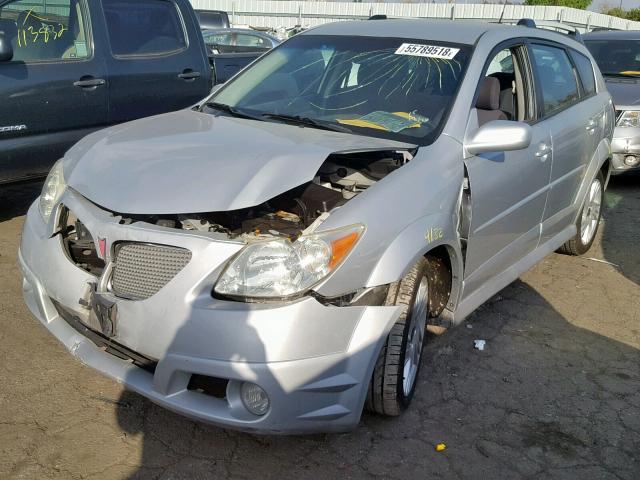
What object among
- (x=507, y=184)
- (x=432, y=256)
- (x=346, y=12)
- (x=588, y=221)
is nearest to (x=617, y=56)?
(x=588, y=221)

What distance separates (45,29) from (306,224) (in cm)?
343

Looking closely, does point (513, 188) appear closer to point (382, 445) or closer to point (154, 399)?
point (382, 445)

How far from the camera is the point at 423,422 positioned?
3.17 m

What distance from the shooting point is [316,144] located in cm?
317

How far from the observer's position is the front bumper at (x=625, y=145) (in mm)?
7465

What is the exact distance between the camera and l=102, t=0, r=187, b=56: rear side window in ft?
18.7

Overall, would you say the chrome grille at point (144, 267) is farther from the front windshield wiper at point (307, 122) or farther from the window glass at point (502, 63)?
the window glass at point (502, 63)

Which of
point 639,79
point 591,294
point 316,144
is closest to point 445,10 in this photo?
point 639,79

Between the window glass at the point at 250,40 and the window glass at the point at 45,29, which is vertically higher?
the window glass at the point at 45,29

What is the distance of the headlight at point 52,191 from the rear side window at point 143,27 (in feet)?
8.49

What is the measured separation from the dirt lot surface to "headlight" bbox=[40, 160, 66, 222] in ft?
2.50

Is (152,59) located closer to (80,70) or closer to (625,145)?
(80,70)

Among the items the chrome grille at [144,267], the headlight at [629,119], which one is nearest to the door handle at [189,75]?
the chrome grille at [144,267]

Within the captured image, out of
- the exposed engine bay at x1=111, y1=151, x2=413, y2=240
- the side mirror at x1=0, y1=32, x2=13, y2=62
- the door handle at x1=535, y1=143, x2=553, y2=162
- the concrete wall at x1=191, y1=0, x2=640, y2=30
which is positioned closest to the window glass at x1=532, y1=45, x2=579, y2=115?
the door handle at x1=535, y1=143, x2=553, y2=162
